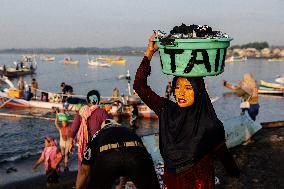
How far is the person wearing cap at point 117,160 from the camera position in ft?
12.1

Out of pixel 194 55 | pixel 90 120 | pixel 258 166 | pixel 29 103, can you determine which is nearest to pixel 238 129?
pixel 258 166

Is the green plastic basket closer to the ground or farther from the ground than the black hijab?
farther from the ground

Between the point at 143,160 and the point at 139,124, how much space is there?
1956 cm

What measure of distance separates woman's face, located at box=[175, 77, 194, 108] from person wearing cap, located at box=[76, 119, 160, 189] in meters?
1.01

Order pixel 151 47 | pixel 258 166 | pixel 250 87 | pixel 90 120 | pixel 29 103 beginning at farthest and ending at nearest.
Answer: pixel 29 103
pixel 250 87
pixel 258 166
pixel 90 120
pixel 151 47

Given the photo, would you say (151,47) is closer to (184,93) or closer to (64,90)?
(184,93)

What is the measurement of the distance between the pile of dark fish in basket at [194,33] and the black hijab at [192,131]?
359 millimetres

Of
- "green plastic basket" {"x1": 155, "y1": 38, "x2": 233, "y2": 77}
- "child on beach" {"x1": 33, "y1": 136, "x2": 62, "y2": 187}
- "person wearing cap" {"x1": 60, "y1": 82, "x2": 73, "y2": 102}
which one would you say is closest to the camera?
"green plastic basket" {"x1": 155, "y1": 38, "x2": 233, "y2": 77}

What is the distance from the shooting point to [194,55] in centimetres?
284

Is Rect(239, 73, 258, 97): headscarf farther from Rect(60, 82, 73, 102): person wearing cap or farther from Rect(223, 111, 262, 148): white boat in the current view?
Rect(60, 82, 73, 102): person wearing cap

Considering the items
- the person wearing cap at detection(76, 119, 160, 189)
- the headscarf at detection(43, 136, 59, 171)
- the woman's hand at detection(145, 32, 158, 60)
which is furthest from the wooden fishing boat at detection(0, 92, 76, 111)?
the woman's hand at detection(145, 32, 158, 60)

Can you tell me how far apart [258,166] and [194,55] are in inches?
233

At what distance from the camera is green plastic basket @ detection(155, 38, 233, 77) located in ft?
9.20

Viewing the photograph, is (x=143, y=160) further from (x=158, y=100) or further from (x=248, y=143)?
(x=248, y=143)
